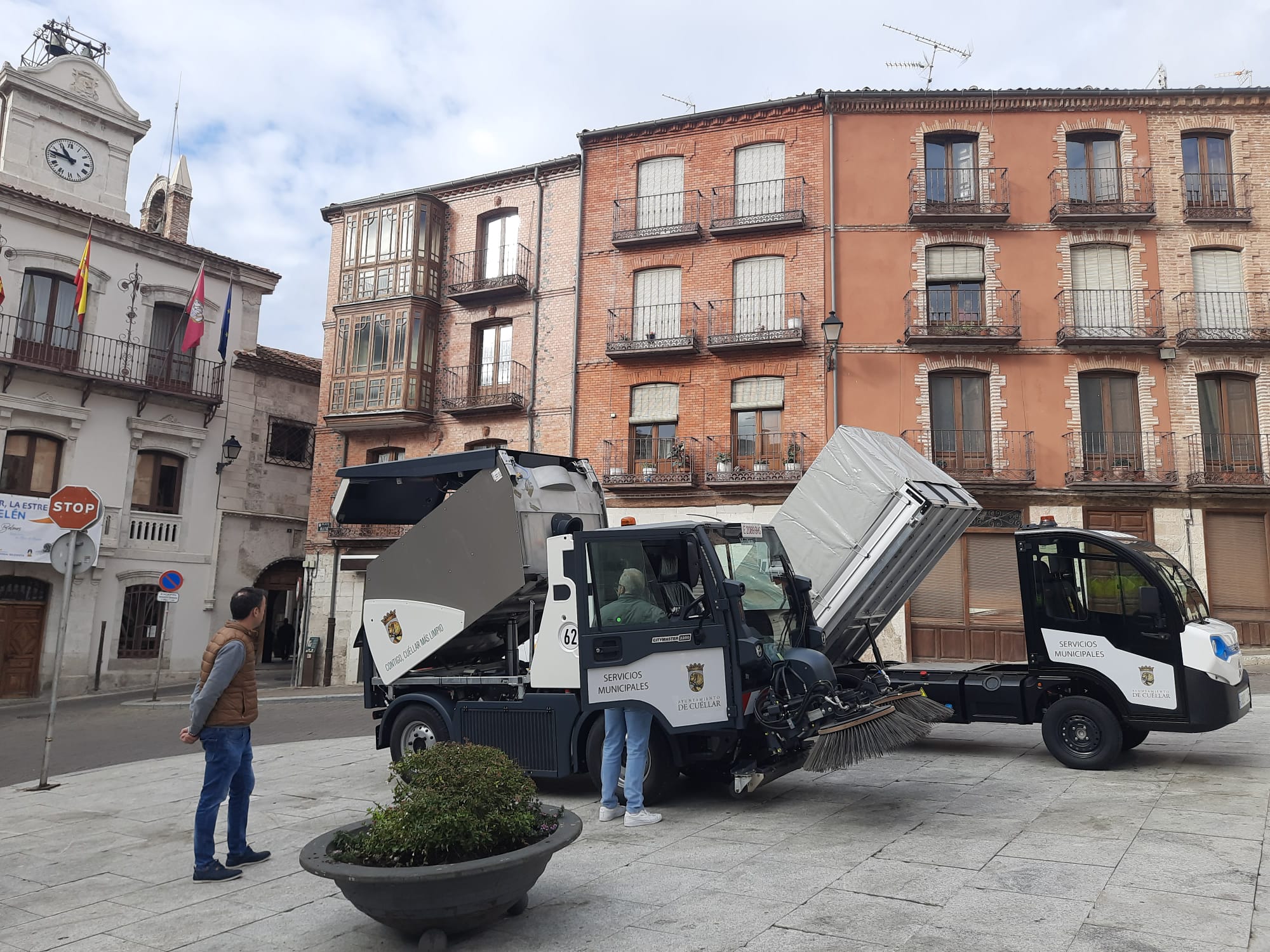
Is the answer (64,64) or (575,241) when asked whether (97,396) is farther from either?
(575,241)

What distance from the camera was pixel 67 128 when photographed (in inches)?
1017

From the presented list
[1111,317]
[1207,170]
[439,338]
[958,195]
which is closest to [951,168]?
[958,195]

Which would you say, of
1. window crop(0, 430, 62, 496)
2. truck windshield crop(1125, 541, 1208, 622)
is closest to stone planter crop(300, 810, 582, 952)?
truck windshield crop(1125, 541, 1208, 622)

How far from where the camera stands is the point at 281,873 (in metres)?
6.02


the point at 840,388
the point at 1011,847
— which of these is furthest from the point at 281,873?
the point at 840,388

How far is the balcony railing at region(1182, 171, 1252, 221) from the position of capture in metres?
21.5

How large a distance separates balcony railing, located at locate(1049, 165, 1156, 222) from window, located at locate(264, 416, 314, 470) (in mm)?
23001

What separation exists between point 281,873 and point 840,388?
1839cm

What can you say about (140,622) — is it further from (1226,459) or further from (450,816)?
(1226,459)

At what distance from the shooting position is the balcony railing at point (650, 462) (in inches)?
893

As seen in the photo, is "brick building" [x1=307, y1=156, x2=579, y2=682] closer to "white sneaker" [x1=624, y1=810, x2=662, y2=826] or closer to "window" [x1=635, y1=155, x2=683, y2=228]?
"window" [x1=635, y1=155, x2=683, y2=228]

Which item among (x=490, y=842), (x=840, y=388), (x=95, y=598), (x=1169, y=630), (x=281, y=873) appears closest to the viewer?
(x=490, y=842)

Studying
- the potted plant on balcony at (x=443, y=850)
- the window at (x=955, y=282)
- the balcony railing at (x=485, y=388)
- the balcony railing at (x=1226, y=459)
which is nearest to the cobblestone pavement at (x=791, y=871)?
the potted plant on balcony at (x=443, y=850)

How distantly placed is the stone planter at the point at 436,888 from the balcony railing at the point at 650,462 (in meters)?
18.1
